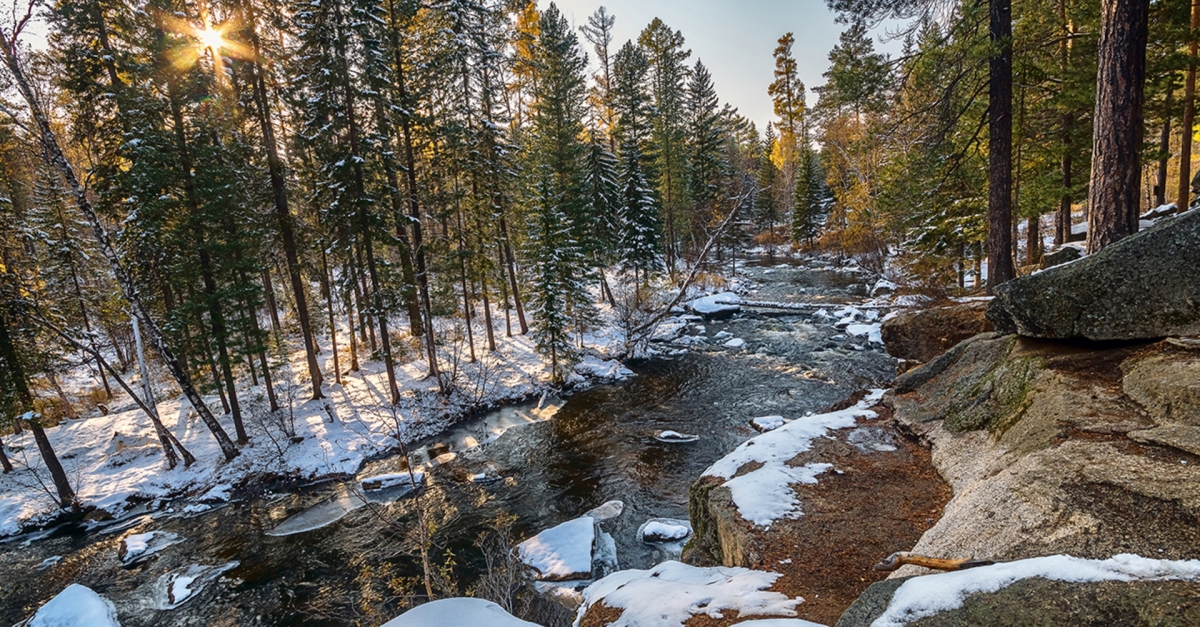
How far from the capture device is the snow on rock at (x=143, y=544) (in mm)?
10227

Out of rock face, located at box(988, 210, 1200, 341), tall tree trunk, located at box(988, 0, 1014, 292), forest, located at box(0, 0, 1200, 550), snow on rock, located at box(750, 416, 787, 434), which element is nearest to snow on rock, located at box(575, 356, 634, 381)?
forest, located at box(0, 0, 1200, 550)

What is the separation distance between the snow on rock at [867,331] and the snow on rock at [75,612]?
20.8m

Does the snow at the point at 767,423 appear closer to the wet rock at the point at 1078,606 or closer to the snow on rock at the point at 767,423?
the snow on rock at the point at 767,423

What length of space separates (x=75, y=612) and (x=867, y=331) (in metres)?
22.0

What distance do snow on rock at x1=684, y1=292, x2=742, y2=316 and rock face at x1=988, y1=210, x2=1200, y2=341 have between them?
20.0 meters

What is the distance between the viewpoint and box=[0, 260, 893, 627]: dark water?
8.44m

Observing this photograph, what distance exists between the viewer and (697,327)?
24031 millimetres

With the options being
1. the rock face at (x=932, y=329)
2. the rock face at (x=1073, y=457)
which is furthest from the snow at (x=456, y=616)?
the rock face at (x=932, y=329)

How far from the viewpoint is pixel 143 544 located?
1055cm

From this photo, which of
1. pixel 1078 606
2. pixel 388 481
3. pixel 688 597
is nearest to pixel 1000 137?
pixel 1078 606

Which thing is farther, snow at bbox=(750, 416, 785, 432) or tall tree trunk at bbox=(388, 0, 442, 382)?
tall tree trunk at bbox=(388, 0, 442, 382)

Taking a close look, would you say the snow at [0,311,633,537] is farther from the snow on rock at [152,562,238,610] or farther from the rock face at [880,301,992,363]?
the rock face at [880,301,992,363]

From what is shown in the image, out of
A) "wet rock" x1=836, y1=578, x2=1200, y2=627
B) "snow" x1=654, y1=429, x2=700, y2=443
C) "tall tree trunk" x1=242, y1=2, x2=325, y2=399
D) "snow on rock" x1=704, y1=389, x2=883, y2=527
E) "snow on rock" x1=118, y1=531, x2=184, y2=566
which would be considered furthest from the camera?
"tall tree trunk" x1=242, y1=2, x2=325, y2=399

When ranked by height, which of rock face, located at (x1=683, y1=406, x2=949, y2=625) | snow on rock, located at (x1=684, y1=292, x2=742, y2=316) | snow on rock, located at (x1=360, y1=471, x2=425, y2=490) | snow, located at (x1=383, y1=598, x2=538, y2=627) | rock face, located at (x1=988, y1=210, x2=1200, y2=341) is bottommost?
snow on rock, located at (x1=360, y1=471, x2=425, y2=490)
